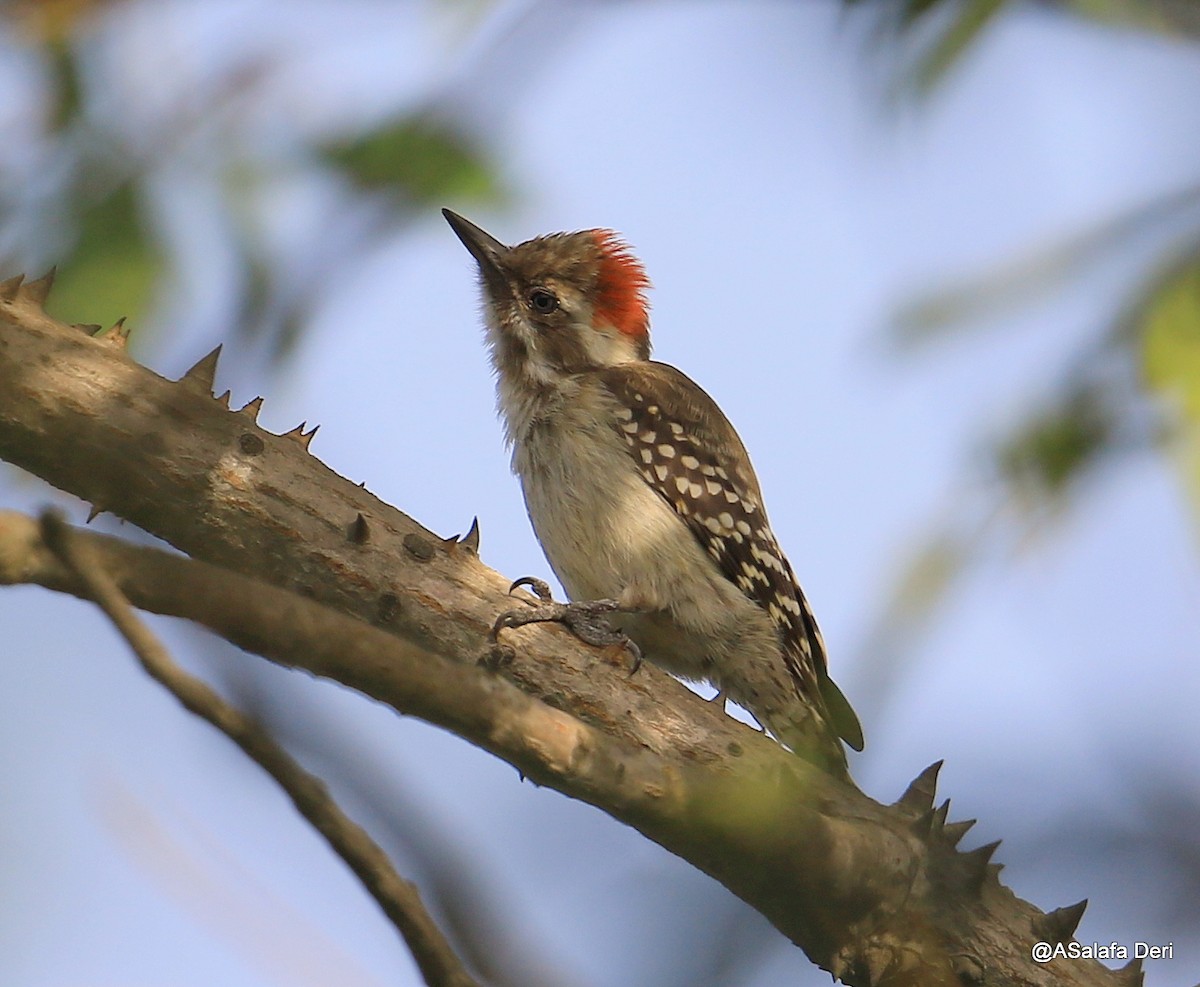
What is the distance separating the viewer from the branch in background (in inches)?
69.5

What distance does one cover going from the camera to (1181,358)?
1810mm

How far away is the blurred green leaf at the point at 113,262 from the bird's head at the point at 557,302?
2457mm

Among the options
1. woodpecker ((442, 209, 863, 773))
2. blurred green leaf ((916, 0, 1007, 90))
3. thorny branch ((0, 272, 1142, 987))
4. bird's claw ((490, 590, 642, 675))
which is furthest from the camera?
woodpecker ((442, 209, 863, 773))

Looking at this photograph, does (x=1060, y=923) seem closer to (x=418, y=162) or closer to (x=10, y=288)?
(x=418, y=162)

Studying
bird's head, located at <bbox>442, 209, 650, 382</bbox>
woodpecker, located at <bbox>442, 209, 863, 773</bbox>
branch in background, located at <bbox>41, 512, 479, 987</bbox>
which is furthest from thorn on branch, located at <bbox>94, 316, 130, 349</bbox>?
bird's head, located at <bbox>442, 209, 650, 382</bbox>

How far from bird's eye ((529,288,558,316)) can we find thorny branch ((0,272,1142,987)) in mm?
2459

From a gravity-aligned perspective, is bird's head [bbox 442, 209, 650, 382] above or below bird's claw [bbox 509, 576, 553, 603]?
above

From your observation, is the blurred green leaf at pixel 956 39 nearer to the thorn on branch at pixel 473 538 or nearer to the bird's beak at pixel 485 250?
the thorn on branch at pixel 473 538

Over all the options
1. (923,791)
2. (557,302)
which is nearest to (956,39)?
(923,791)

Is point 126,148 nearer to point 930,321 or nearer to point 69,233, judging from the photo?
point 69,233

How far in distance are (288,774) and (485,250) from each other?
4190 mm

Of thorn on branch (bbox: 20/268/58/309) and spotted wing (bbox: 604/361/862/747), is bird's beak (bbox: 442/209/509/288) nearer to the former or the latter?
spotted wing (bbox: 604/361/862/747)

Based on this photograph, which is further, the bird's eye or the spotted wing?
the bird's eye

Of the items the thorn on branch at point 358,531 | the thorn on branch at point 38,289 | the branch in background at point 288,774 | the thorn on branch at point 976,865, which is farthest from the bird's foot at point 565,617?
the branch in background at point 288,774
